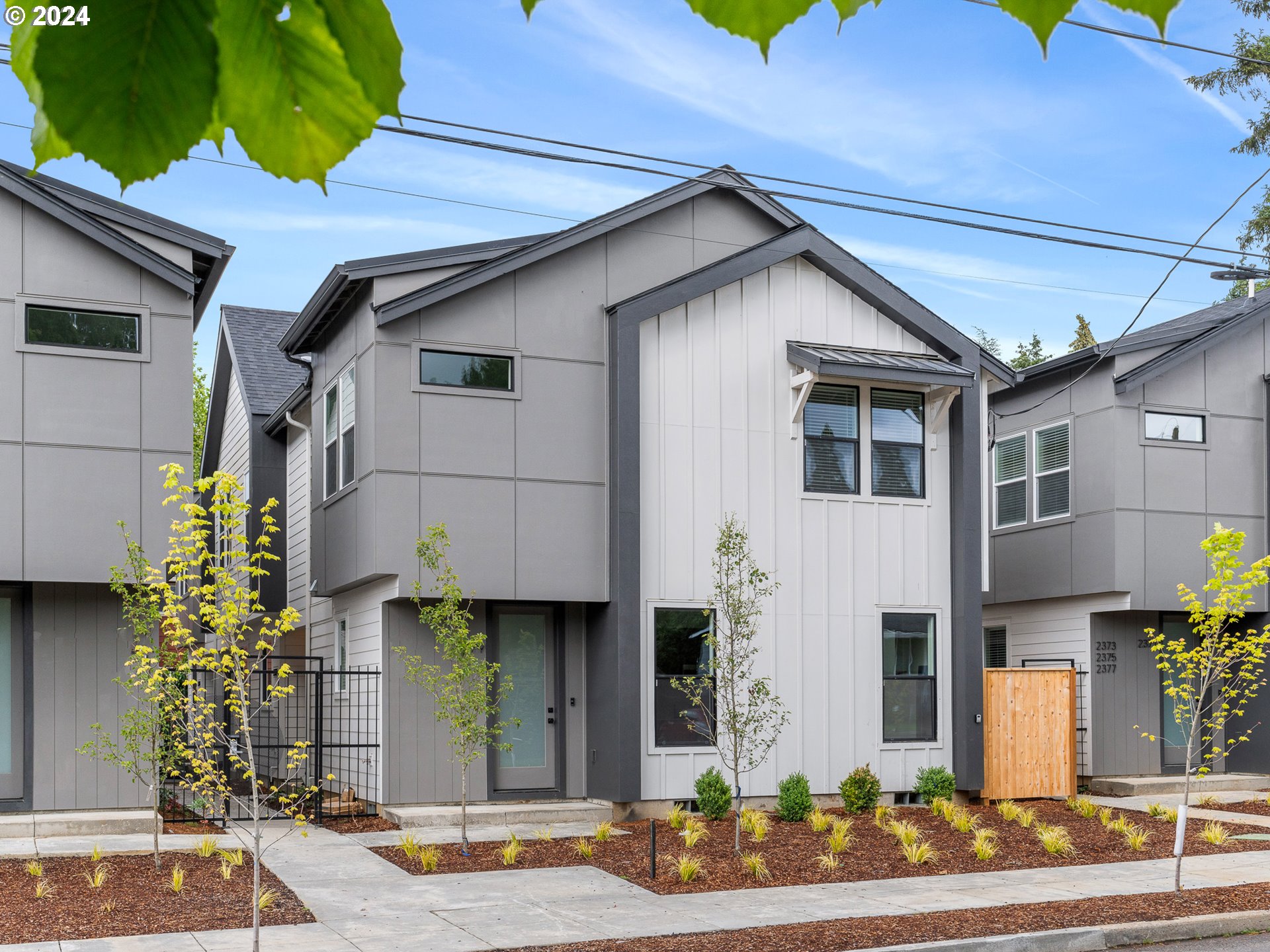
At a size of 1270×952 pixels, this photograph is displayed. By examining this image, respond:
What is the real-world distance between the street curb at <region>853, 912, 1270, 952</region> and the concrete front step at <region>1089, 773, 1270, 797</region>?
29.8ft

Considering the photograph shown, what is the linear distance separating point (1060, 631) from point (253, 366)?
51.1 ft

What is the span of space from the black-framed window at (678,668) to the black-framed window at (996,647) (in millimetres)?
8792

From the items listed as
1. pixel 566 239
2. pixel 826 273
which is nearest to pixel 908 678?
pixel 826 273

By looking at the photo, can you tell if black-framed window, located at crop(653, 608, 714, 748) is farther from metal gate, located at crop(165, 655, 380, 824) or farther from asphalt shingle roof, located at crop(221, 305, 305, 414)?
asphalt shingle roof, located at crop(221, 305, 305, 414)

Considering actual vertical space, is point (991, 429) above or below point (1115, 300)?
below

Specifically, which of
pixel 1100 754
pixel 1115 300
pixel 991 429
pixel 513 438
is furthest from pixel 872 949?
pixel 1115 300

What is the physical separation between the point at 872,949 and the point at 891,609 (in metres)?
8.81

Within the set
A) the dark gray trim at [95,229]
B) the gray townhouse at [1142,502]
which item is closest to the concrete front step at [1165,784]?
the gray townhouse at [1142,502]

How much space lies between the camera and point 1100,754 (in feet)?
66.4

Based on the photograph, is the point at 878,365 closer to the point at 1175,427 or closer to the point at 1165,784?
the point at 1175,427

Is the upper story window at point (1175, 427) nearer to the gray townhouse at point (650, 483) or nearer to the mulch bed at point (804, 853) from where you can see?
the gray townhouse at point (650, 483)

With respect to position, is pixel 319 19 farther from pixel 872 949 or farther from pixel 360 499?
pixel 360 499

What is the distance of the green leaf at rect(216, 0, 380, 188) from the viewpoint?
969 millimetres

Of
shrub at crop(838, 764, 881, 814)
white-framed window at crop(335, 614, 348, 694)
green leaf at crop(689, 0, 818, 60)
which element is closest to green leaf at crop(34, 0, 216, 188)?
green leaf at crop(689, 0, 818, 60)
